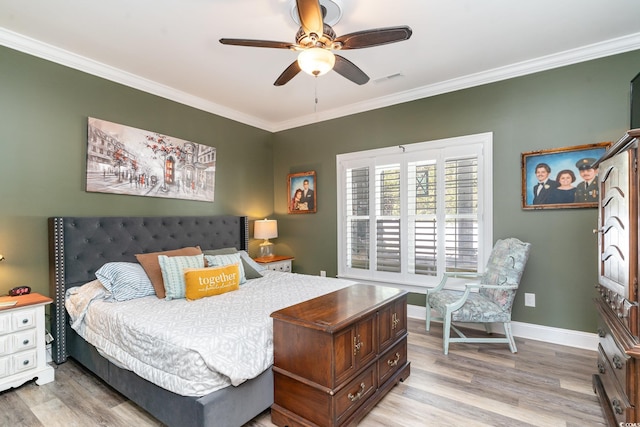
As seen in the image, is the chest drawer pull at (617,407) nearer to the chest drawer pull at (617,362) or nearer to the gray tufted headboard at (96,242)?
the chest drawer pull at (617,362)

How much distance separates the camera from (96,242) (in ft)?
9.48

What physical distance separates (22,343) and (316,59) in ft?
9.57

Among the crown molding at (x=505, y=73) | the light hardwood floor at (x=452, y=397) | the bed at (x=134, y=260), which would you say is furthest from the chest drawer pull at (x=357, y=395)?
the crown molding at (x=505, y=73)

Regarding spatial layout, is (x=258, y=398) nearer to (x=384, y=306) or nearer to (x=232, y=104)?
(x=384, y=306)

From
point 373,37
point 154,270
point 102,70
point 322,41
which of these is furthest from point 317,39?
point 102,70

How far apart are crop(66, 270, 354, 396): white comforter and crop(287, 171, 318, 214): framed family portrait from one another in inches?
84.3

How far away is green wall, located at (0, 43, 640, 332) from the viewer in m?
2.63

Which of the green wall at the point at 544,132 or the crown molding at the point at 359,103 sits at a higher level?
the crown molding at the point at 359,103

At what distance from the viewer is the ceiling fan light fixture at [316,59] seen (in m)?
1.93

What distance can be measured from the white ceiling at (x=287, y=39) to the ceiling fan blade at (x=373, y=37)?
14.4 inches

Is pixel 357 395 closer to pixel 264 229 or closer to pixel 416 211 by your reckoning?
pixel 416 211

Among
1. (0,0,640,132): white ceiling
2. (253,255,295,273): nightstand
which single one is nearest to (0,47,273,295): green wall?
(0,0,640,132): white ceiling

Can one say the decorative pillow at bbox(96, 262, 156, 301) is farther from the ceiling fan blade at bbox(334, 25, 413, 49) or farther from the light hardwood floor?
the ceiling fan blade at bbox(334, 25, 413, 49)

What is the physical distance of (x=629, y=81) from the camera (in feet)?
8.98
